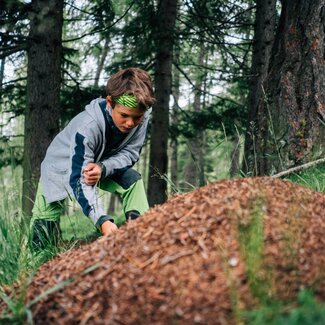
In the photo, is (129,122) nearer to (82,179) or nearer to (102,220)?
(82,179)

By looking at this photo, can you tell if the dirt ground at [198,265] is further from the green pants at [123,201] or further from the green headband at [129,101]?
the green pants at [123,201]

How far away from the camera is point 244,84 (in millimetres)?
10562

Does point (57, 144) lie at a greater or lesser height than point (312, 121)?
lesser

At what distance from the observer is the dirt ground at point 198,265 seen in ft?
4.58

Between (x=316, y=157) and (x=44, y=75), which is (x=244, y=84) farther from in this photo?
(x=316, y=157)

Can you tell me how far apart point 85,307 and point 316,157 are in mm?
2325

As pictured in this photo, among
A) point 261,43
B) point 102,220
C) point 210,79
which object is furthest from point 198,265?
point 261,43

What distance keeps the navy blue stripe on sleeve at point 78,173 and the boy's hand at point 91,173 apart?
0.05m

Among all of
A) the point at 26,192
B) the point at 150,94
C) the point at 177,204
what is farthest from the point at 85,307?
the point at 26,192

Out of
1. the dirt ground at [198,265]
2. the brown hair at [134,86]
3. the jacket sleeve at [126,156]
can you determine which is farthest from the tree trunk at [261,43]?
the dirt ground at [198,265]

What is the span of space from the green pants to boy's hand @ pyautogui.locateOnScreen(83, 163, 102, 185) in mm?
462

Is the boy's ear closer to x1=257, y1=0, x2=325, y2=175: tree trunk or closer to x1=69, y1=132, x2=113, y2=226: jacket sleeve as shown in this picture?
x1=69, y1=132, x2=113, y2=226: jacket sleeve

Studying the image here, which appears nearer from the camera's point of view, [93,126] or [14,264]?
[14,264]

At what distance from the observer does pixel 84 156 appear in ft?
9.69
